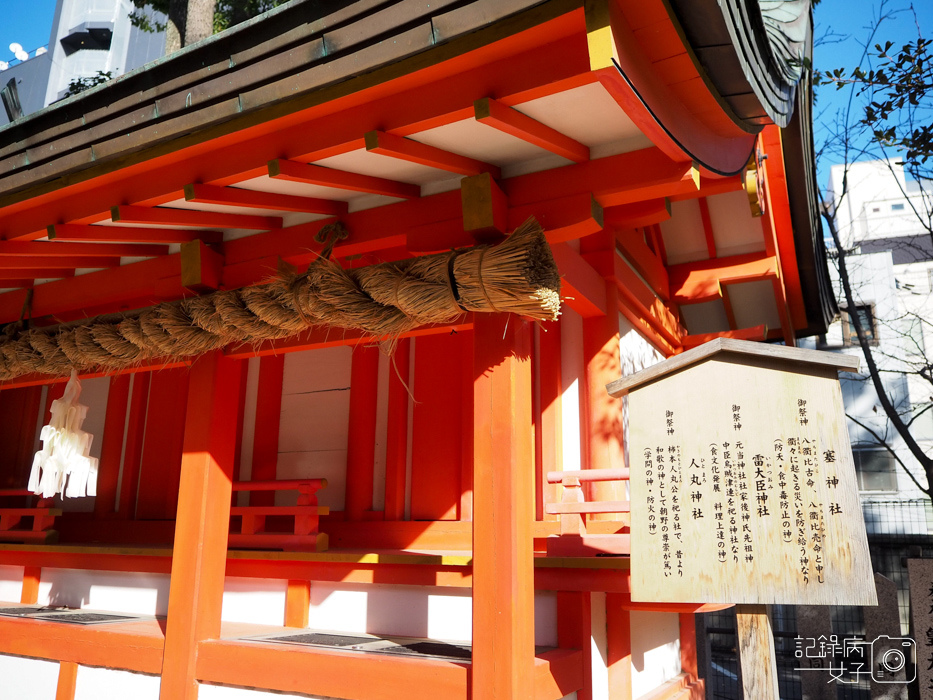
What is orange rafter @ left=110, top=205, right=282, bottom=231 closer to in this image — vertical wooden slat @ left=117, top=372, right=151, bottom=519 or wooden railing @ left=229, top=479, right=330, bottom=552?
wooden railing @ left=229, top=479, right=330, bottom=552

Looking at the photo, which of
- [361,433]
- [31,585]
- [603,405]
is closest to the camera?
[603,405]

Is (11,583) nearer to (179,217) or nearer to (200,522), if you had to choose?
(200,522)

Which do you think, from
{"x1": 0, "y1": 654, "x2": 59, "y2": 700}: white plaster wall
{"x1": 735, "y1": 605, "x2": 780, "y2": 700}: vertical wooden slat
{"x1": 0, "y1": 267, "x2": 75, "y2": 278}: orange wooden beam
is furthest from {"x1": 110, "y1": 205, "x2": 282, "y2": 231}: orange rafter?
{"x1": 735, "y1": 605, "x2": 780, "y2": 700}: vertical wooden slat

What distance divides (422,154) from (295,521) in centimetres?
290

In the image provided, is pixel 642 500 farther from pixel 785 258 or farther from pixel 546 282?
pixel 785 258

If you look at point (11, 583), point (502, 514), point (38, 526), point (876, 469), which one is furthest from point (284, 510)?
point (876, 469)

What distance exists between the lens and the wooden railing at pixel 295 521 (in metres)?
4.87

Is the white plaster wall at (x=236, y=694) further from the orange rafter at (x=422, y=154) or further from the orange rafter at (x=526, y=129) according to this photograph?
the orange rafter at (x=526, y=129)

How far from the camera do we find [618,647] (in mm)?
4234

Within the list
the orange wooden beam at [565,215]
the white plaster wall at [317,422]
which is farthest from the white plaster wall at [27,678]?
the orange wooden beam at [565,215]

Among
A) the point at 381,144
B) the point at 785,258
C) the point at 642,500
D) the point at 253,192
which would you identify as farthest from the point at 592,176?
the point at 785,258

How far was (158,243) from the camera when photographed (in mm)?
4348

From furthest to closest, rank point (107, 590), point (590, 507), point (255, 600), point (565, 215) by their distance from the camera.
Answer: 1. point (107, 590)
2. point (255, 600)
3. point (590, 507)
4. point (565, 215)

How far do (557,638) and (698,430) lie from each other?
1.79 m
